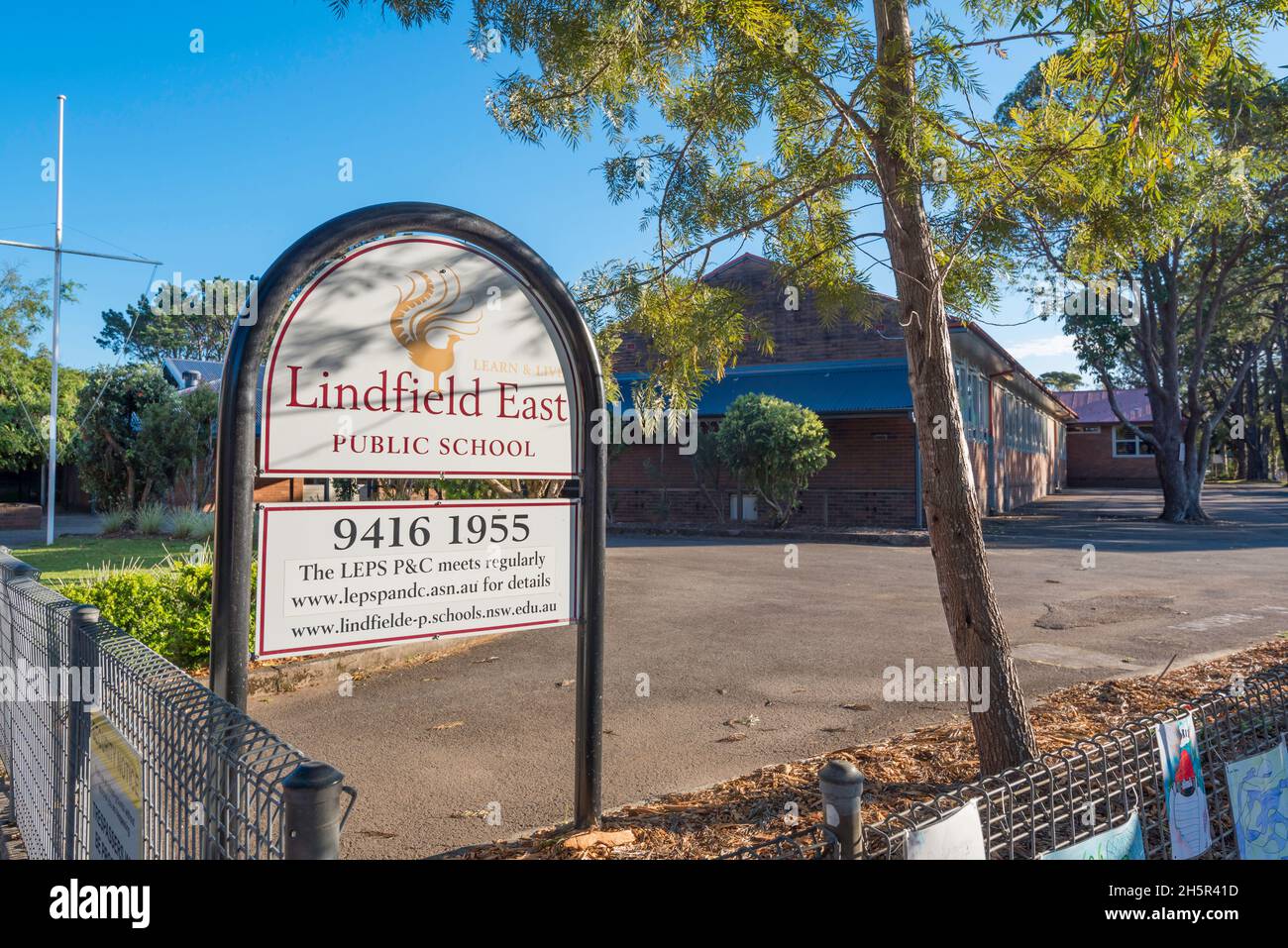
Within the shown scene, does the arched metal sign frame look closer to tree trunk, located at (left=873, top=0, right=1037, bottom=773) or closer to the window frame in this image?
tree trunk, located at (left=873, top=0, right=1037, bottom=773)

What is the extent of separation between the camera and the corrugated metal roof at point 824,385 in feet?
73.1

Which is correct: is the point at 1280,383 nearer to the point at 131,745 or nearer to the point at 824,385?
the point at 824,385

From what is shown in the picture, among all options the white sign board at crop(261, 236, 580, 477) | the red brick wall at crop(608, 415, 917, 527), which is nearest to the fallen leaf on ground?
the white sign board at crop(261, 236, 580, 477)

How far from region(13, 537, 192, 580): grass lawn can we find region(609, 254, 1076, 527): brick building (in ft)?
36.6

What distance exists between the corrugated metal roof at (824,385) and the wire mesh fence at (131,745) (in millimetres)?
17791

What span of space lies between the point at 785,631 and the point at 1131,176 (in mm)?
5615

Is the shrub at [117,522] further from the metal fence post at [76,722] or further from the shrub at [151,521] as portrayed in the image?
the metal fence post at [76,722]

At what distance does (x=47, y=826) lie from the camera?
3279 millimetres

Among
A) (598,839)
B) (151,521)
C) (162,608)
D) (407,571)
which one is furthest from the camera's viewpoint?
(151,521)

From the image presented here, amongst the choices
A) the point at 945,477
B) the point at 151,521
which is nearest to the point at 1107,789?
the point at 945,477

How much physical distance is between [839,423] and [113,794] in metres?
22.7

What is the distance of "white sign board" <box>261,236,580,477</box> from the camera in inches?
123

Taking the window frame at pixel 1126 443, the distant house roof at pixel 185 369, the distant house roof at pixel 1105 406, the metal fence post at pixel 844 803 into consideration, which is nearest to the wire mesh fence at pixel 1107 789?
the metal fence post at pixel 844 803

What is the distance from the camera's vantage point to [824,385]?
944 inches
